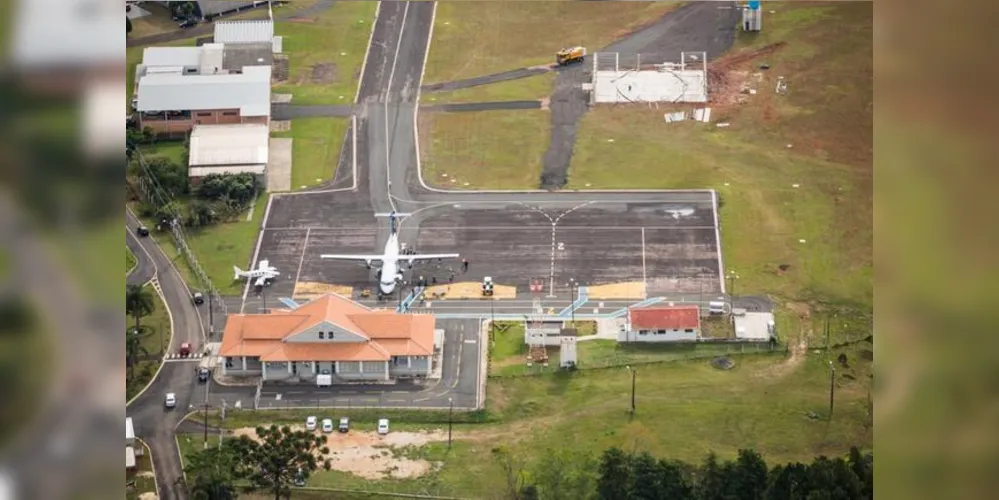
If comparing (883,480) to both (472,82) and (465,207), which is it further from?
(472,82)

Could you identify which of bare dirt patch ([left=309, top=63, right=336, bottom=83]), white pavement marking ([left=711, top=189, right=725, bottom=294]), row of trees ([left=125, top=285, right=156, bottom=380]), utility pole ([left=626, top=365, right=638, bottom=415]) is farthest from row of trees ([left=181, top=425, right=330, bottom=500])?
bare dirt patch ([left=309, top=63, right=336, bottom=83])

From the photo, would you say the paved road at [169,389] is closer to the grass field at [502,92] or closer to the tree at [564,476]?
the tree at [564,476]

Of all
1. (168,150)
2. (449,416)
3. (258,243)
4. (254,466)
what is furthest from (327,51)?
(254,466)

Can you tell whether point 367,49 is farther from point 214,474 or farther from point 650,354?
point 214,474

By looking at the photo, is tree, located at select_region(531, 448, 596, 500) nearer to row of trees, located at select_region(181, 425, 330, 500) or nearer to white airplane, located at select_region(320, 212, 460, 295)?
row of trees, located at select_region(181, 425, 330, 500)

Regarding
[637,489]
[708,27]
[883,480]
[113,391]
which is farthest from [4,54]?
[708,27]

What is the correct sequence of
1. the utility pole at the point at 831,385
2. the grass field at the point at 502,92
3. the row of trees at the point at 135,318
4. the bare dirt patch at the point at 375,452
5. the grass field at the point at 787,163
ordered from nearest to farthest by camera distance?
the bare dirt patch at the point at 375,452 < the utility pole at the point at 831,385 < the row of trees at the point at 135,318 < the grass field at the point at 787,163 < the grass field at the point at 502,92

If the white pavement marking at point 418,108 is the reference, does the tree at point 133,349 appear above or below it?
below

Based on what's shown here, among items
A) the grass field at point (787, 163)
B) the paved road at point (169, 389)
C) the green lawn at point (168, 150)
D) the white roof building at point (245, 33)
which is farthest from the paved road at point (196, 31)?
the grass field at point (787, 163)
